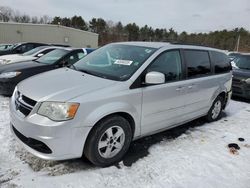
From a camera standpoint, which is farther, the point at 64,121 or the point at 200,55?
the point at 200,55

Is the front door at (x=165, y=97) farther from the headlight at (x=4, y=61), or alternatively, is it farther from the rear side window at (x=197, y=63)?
the headlight at (x=4, y=61)

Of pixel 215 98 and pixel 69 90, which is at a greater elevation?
pixel 69 90

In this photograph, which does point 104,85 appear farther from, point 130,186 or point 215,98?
point 215,98

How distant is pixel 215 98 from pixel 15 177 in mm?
4095

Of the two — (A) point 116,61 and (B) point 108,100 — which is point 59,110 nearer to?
(B) point 108,100

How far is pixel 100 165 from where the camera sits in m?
3.23

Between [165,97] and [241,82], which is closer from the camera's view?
[165,97]

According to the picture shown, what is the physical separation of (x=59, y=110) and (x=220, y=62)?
3943 mm

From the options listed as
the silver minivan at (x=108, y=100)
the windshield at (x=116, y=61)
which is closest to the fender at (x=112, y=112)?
the silver minivan at (x=108, y=100)

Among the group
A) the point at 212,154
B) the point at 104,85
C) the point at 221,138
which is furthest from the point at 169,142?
the point at 104,85

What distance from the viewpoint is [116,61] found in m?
3.87

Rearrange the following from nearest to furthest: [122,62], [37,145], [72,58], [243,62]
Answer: [37,145] → [122,62] → [72,58] → [243,62]

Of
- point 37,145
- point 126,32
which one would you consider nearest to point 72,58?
point 37,145

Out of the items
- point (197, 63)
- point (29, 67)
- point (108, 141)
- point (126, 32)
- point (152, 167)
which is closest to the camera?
point (108, 141)
